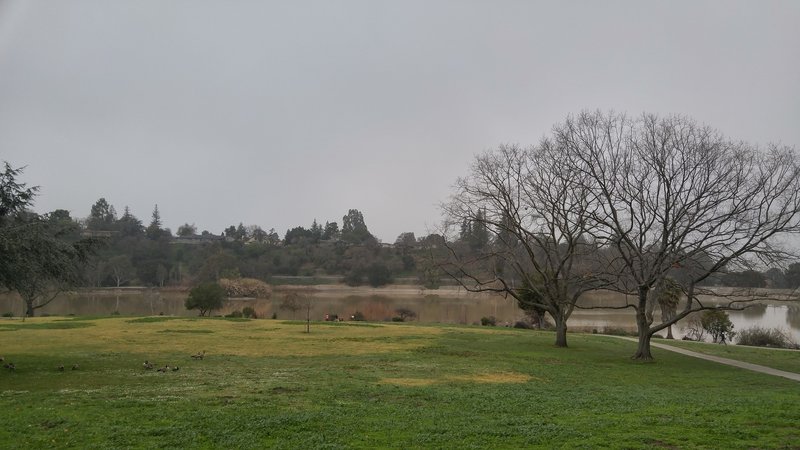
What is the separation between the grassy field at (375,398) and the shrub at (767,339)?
1355cm

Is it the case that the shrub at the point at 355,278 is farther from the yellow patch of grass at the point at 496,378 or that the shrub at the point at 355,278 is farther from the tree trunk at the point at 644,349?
the yellow patch of grass at the point at 496,378

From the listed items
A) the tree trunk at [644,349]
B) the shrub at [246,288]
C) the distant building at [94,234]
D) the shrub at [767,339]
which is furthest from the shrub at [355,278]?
the tree trunk at [644,349]

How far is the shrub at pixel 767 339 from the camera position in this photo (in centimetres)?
3372

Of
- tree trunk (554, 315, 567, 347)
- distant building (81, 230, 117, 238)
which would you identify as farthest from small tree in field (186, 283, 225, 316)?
tree trunk (554, 315, 567, 347)

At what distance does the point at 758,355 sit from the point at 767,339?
10386 millimetres

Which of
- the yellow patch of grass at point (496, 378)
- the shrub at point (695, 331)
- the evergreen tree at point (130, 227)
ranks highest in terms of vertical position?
the evergreen tree at point (130, 227)

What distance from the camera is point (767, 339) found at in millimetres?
34281

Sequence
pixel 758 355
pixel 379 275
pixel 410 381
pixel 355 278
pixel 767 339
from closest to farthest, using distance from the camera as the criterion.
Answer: pixel 410 381 → pixel 758 355 → pixel 767 339 → pixel 379 275 → pixel 355 278

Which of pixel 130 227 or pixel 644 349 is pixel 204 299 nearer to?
pixel 644 349

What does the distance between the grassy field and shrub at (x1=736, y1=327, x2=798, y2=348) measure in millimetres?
13555

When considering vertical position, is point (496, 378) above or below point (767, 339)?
above

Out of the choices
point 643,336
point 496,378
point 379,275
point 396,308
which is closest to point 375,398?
point 496,378

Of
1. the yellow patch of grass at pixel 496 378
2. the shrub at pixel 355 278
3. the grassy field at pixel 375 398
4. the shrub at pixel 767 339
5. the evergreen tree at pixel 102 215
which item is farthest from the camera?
the evergreen tree at pixel 102 215

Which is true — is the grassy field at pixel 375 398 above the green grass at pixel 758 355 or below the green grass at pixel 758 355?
above
